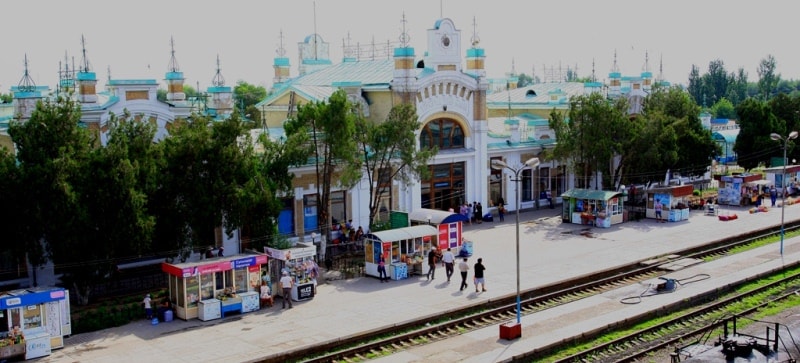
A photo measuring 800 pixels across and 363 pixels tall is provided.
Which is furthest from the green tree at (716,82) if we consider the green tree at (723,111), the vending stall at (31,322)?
the vending stall at (31,322)

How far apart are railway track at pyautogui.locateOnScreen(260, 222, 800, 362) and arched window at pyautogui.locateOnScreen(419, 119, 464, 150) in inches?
520

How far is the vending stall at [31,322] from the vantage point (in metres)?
21.6

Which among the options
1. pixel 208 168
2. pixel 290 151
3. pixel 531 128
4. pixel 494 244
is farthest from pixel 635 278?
pixel 531 128

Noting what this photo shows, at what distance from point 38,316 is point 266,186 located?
9370 millimetres

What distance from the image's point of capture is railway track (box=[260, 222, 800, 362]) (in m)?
22.1

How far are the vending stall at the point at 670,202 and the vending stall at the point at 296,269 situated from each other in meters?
22.8

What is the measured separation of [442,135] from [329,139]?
11179 mm

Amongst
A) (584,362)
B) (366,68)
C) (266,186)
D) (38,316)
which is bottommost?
(584,362)

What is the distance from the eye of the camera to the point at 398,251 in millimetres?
31141

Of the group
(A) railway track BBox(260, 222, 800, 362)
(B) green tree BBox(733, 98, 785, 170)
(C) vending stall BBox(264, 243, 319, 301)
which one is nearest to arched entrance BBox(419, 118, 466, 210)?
(A) railway track BBox(260, 222, 800, 362)

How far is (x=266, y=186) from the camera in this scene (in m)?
29.4

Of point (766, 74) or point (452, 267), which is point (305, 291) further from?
point (766, 74)

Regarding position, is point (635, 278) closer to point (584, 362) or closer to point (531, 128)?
point (584, 362)

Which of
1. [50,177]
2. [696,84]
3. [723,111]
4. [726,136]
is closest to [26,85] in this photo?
[50,177]
